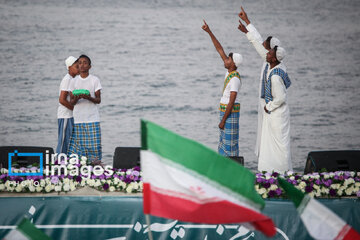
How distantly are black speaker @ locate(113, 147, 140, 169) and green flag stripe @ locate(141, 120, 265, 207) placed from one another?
264 cm

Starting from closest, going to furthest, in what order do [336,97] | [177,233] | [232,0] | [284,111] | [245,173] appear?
[245,173]
[177,233]
[284,111]
[336,97]
[232,0]

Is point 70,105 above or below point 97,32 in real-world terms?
below

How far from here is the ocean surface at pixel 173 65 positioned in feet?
31.9

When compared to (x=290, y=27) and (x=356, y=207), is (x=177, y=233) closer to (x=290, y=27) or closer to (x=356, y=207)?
(x=356, y=207)

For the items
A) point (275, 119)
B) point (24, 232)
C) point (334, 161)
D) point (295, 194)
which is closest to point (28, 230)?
point (24, 232)

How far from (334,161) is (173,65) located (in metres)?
7.69

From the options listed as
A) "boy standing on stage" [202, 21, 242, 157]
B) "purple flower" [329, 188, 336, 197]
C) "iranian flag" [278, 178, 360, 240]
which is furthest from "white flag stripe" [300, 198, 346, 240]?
"boy standing on stage" [202, 21, 242, 157]

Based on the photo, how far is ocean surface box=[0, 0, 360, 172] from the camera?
9.73 m

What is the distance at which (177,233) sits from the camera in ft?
13.3

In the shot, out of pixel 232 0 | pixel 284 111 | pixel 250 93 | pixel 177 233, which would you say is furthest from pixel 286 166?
pixel 232 0

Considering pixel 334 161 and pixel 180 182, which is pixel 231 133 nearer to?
pixel 334 161

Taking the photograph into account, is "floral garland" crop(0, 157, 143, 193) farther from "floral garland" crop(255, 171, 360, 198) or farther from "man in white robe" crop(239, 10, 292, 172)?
"man in white robe" crop(239, 10, 292, 172)

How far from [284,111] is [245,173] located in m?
3.35

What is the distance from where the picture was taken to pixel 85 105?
6203mm
